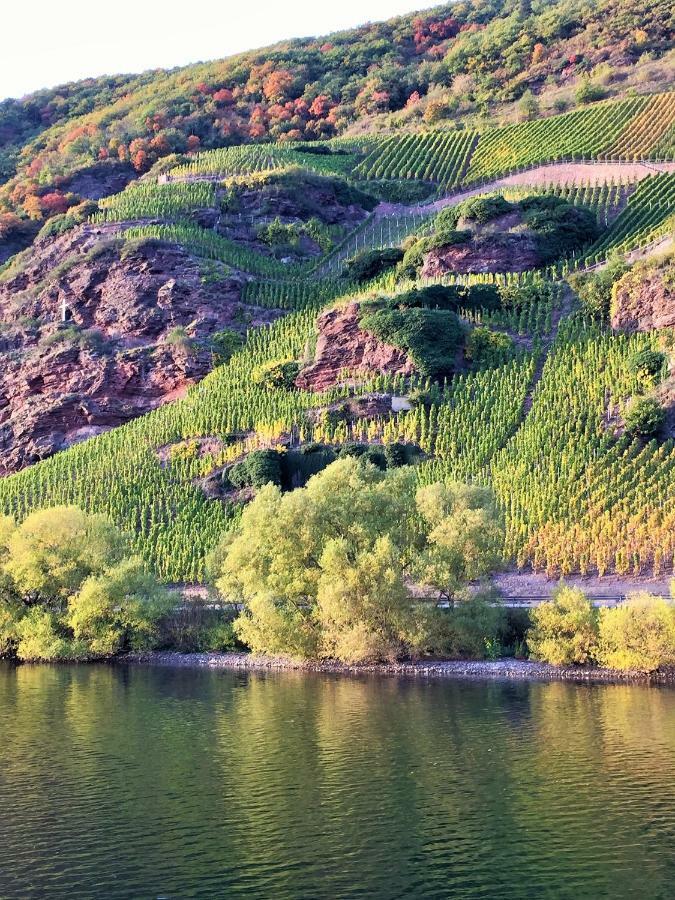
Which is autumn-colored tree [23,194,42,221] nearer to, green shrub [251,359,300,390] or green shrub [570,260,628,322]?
green shrub [251,359,300,390]

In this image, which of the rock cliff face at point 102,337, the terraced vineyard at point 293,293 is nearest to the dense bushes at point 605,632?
the rock cliff face at point 102,337

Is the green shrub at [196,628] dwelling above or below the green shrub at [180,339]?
below

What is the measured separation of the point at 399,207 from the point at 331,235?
1060 cm

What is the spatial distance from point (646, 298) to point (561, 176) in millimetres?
32232

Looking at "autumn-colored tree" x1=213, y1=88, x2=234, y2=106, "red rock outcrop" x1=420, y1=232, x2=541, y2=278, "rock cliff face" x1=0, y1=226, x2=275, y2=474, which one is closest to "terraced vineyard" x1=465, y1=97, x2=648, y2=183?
"red rock outcrop" x1=420, y1=232, x2=541, y2=278

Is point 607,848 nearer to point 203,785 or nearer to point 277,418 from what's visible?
point 203,785

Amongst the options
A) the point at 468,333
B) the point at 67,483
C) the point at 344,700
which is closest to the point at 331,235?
the point at 468,333

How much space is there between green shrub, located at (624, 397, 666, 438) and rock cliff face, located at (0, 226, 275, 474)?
35629 mm

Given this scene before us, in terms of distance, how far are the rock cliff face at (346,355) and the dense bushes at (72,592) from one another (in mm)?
25948

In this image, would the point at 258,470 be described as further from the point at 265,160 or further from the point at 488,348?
the point at 265,160

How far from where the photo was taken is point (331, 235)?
10438 centimetres

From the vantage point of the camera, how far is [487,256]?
8738 centimetres

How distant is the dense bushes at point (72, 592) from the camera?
51406mm

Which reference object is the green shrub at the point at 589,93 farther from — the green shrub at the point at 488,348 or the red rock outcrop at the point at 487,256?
the green shrub at the point at 488,348
